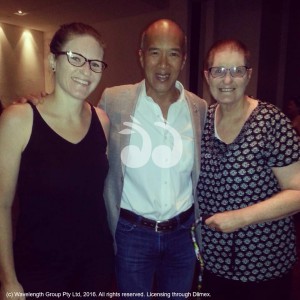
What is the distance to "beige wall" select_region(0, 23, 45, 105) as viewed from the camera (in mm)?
9750

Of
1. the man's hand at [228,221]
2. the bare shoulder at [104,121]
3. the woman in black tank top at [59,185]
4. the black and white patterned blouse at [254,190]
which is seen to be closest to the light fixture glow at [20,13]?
the bare shoulder at [104,121]

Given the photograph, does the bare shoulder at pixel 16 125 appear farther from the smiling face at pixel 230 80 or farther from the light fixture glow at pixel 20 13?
the light fixture glow at pixel 20 13

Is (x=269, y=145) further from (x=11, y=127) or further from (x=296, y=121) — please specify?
(x=296, y=121)

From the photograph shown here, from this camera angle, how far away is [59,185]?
135cm

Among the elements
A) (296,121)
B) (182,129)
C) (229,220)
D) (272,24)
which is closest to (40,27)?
(272,24)

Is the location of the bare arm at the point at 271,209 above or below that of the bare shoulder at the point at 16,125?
below

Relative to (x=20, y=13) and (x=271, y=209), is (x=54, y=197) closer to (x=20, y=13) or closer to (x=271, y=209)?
(x=271, y=209)

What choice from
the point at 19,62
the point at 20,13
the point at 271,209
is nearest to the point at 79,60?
the point at 271,209

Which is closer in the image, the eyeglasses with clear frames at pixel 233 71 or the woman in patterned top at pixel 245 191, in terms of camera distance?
the woman in patterned top at pixel 245 191

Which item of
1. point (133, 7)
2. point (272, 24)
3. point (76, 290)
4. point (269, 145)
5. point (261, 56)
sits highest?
point (133, 7)

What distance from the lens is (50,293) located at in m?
1.36

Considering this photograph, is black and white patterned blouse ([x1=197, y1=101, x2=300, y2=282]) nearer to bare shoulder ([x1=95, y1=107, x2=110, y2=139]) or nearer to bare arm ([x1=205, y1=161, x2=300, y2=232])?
bare arm ([x1=205, y1=161, x2=300, y2=232])

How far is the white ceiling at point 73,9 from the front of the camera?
7.13m

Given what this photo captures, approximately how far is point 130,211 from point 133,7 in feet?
21.9
